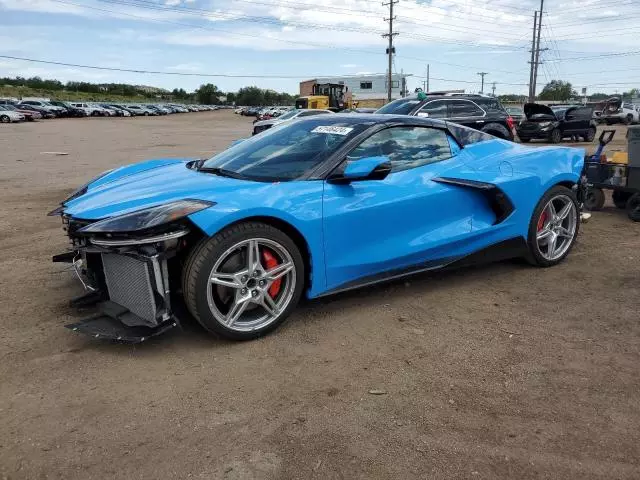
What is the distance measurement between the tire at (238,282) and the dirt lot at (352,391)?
0.15 m

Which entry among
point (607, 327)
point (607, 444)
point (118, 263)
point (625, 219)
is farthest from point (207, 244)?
point (625, 219)

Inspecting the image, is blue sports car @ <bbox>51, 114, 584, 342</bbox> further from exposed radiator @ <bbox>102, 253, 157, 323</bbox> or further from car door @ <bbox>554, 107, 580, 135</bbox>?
car door @ <bbox>554, 107, 580, 135</bbox>

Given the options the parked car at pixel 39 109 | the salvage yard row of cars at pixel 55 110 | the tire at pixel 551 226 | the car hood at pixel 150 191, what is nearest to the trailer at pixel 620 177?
the tire at pixel 551 226

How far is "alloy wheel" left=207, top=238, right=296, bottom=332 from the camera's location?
332 cm

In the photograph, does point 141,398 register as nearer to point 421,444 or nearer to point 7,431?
point 7,431

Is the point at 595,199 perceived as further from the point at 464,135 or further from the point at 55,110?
the point at 55,110

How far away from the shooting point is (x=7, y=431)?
254 centimetres

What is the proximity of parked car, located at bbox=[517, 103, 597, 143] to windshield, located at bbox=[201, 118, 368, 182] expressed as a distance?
1807 centimetres

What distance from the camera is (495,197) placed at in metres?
4.44

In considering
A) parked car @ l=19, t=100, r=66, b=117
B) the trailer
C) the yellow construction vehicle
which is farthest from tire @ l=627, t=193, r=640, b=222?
parked car @ l=19, t=100, r=66, b=117

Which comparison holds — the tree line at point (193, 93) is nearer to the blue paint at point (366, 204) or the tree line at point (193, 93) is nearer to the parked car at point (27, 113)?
the parked car at point (27, 113)

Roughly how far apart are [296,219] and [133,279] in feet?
3.46

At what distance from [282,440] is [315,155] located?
2.07m

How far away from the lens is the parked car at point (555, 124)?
20531 mm
